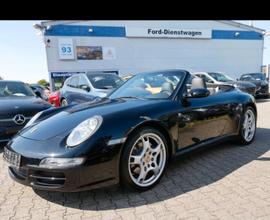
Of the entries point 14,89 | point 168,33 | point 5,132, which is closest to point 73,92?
point 14,89

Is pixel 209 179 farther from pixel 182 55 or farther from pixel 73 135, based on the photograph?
pixel 182 55

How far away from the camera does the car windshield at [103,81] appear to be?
7988 mm

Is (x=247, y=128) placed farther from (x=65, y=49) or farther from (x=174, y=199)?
(x=65, y=49)

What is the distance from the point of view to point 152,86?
401 centimetres

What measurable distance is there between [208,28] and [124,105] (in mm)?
22414

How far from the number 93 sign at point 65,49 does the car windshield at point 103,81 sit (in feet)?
38.2

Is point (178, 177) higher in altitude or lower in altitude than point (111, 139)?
lower

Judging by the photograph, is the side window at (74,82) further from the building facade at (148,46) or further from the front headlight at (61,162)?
the building facade at (148,46)

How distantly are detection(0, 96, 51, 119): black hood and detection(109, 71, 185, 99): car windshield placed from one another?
190 cm

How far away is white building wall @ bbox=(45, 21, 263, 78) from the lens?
20.1 metres

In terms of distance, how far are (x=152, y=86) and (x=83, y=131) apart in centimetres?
154

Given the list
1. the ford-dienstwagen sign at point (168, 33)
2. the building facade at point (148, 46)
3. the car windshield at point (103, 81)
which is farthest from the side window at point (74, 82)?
the ford-dienstwagen sign at point (168, 33)
